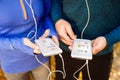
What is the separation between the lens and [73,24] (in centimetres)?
90

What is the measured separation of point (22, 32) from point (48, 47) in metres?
0.15

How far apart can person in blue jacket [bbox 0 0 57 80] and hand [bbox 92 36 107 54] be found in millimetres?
154

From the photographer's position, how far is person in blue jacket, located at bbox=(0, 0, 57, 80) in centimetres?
81

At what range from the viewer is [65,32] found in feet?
2.83

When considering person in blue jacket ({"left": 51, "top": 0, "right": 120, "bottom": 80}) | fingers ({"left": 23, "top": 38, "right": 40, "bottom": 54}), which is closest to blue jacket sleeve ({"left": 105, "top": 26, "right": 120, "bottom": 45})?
person in blue jacket ({"left": 51, "top": 0, "right": 120, "bottom": 80})

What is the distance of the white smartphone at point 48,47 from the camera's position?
758 millimetres

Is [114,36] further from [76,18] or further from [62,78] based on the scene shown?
[62,78]

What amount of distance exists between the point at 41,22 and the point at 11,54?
0.57 feet

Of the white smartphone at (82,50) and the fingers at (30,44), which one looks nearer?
the white smartphone at (82,50)

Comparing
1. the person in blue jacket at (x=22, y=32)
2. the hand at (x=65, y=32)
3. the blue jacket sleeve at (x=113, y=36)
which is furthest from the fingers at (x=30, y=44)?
the blue jacket sleeve at (x=113, y=36)

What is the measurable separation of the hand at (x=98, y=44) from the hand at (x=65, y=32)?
3.2 inches

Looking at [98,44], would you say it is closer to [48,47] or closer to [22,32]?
[48,47]

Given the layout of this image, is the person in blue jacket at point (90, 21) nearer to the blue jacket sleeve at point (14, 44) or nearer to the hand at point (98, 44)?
the hand at point (98, 44)

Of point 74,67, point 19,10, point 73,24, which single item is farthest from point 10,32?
point 74,67
